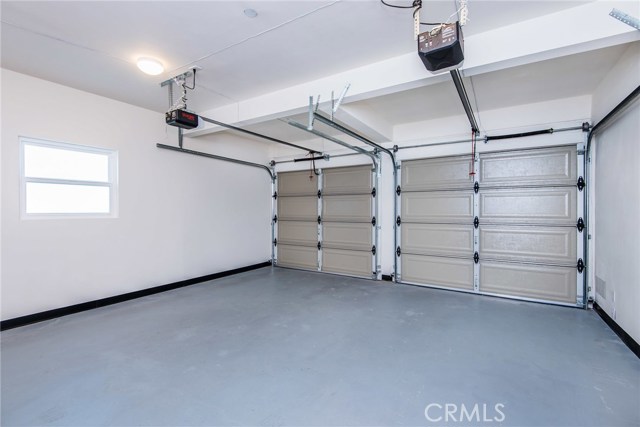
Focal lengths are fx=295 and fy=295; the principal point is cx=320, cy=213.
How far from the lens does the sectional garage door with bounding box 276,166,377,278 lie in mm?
5422

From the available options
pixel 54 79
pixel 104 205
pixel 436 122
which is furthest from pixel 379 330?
Result: pixel 54 79

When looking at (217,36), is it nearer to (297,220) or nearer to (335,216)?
(335,216)

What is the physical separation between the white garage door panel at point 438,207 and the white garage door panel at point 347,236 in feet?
2.47

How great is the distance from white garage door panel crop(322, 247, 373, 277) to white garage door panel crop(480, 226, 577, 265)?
1899mm

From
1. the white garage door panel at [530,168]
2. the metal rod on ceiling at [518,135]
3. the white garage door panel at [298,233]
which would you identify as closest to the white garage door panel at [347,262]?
the white garage door panel at [298,233]

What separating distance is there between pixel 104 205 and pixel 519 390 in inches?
188

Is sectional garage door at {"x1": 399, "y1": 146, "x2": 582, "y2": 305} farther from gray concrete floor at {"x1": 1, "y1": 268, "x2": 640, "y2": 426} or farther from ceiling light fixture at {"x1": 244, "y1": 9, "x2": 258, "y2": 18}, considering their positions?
ceiling light fixture at {"x1": 244, "y1": 9, "x2": 258, "y2": 18}

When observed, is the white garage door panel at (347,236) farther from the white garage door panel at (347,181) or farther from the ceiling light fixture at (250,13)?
the ceiling light fixture at (250,13)

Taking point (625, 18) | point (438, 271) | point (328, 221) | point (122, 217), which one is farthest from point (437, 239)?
point (122, 217)

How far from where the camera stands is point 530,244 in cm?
405

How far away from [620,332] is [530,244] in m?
1.43

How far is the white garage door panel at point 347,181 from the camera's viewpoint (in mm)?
5406

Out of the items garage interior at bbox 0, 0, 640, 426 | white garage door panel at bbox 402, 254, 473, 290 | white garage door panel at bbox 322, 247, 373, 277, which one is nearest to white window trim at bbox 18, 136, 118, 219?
garage interior at bbox 0, 0, 640, 426

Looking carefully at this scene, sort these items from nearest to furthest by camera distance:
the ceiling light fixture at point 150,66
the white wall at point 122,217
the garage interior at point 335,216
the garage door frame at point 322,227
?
1. the garage interior at point 335,216
2. the ceiling light fixture at point 150,66
3. the white wall at point 122,217
4. the garage door frame at point 322,227
